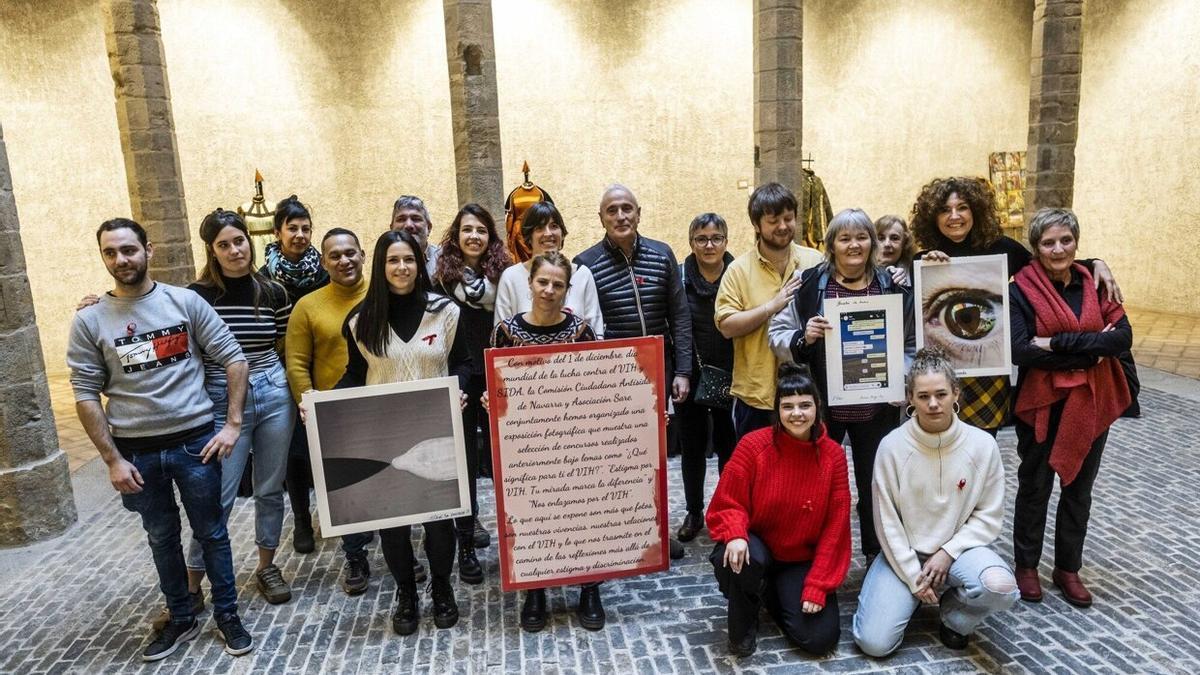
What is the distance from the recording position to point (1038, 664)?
10.6 ft

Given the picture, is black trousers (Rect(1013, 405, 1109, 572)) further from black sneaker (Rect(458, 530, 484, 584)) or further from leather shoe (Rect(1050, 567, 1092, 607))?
black sneaker (Rect(458, 530, 484, 584))

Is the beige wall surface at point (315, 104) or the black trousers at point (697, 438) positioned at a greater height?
the beige wall surface at point (315, 104)

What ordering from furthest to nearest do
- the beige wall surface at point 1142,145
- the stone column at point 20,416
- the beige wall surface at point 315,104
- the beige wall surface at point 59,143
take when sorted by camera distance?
the beige wall surface at point 1142,145
the beige wall surface at point 315,104
the beige wall surface at point 59,143
the stone column at point 20,416

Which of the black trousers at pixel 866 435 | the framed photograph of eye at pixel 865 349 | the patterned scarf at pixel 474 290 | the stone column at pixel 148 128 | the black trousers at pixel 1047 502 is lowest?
the black trousers at pixel 1047 502

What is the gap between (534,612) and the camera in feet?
12.0

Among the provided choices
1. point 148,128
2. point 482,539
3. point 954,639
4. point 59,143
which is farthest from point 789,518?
point 59,143

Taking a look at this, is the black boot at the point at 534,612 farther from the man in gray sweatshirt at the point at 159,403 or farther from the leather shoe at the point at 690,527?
the man in gray sweatshirt at the point at 159,403

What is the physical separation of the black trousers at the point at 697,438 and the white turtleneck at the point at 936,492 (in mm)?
1183

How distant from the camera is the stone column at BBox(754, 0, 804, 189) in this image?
332 inches

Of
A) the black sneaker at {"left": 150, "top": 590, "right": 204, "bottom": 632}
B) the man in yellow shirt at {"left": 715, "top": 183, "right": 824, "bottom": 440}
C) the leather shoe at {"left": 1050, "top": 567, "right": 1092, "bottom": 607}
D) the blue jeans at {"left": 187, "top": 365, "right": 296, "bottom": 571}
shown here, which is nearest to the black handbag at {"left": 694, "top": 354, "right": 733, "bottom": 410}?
the man in yellow shirt at {"left": 715, "top": 183, "right": 824, "bottom": 440}

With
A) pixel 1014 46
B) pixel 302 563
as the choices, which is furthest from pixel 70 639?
pixel 1014 46

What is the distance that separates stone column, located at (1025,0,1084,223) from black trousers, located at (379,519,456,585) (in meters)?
8.16

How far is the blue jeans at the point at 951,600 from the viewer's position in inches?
125

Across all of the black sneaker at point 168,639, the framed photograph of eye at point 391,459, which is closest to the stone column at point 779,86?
the framed photograph of eye at point 391,459
